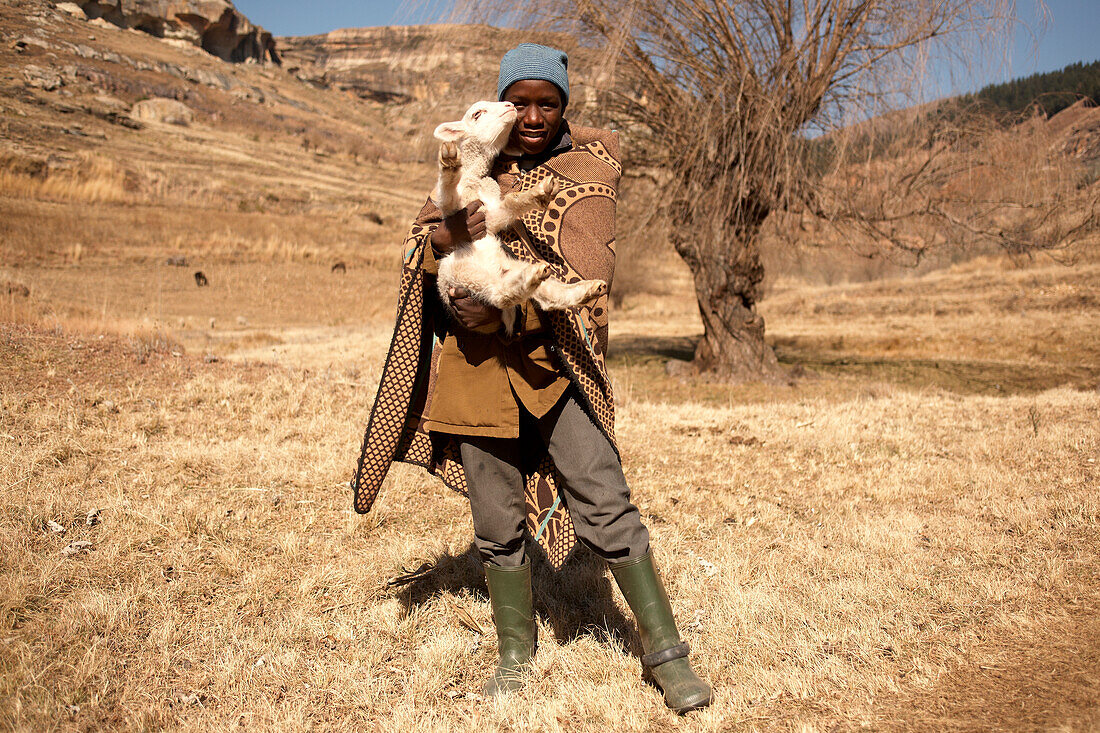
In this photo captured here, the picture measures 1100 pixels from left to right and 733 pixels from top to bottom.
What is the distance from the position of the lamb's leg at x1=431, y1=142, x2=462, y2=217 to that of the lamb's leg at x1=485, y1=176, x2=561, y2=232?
11 centimetres

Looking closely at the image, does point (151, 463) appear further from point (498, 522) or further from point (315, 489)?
point (498, 522)

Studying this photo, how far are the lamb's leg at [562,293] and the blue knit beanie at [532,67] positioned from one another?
2.08ft

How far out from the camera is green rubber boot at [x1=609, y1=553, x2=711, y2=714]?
2072 millimetres

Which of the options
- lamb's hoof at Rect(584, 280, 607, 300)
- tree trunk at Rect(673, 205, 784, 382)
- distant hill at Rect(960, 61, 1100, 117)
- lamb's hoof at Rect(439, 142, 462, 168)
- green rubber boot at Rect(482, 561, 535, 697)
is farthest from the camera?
tree trunk at Rect(673, 205, 784, 382)

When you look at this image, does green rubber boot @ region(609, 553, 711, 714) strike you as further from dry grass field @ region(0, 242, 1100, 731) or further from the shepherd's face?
the shepherd's face

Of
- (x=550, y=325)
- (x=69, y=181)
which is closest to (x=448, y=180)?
(x=550, y=325)

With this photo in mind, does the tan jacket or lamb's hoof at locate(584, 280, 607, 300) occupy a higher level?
lamb's hoof at locate(584, 280, 607, 300)

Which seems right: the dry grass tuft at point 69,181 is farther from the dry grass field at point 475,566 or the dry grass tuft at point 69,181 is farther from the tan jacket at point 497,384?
the tan jacket at point 497,384

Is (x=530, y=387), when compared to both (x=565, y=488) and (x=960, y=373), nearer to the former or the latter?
(x=565, y=488)

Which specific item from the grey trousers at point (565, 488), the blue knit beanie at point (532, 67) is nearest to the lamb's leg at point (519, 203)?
the blue knit beanie at point (532, 67)

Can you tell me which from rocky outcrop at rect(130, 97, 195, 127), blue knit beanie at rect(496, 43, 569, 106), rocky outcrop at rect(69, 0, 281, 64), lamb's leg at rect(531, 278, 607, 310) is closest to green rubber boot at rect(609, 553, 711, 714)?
lamb's leg at rect(531, 278, 607, 310)

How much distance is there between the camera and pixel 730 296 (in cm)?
841

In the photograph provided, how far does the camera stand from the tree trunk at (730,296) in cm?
815

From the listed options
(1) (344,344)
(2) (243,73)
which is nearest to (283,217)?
(1) (344,344)
